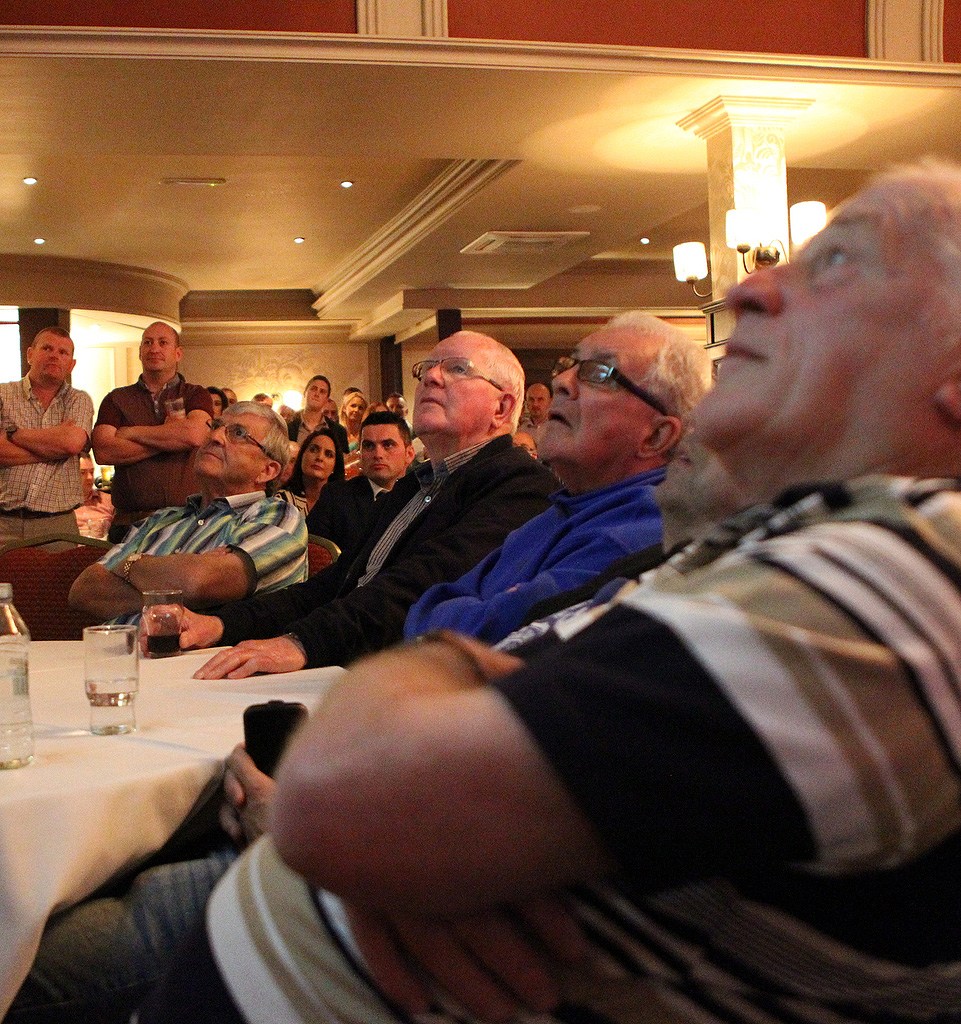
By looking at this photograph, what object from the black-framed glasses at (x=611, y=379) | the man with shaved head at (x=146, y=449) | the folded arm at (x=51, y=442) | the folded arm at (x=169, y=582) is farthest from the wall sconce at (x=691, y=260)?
the black-framed glasses at (x=611, y=379)

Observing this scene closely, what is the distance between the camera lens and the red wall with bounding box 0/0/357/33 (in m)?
4.87

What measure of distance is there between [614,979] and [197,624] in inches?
67.7

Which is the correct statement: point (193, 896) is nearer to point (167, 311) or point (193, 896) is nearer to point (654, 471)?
point (654, 471)

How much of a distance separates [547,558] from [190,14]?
4080 mm

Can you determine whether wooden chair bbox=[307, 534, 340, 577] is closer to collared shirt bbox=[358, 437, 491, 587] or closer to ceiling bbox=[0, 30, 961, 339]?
collared shirt bbox=[358, 437, 491, 587]

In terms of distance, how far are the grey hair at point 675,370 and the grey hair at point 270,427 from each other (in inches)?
48.0

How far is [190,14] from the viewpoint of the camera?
5.02m

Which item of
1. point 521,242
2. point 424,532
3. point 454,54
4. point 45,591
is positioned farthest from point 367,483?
point 521,242

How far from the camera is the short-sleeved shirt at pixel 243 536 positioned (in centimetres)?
263

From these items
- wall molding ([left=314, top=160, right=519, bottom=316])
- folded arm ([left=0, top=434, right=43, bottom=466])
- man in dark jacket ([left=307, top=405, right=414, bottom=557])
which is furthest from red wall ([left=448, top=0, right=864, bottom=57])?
folded arm ([left=0, top=434, right=43, bottom=466])

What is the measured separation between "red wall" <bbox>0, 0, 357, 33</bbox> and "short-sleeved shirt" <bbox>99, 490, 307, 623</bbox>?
3002 mm

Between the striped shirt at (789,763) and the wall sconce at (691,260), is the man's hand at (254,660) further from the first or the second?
the wall sconce at (691,260)

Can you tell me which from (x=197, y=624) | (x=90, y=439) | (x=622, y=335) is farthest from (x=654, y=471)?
(x=90, y=439)

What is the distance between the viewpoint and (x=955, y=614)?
1.87 feet
